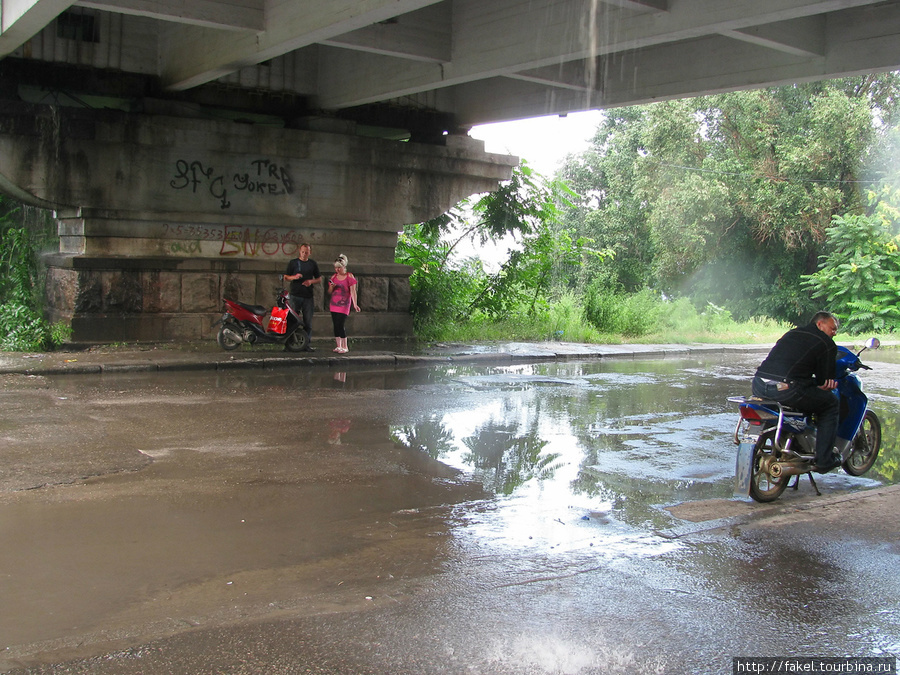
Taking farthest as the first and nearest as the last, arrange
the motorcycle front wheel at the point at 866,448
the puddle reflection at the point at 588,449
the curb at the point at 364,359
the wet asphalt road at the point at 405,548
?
the curb at the point at 364,359 < the motorcycle front wheel at the point at 866,448 < the puddle reflection at the point at 588,449 < the wet asphalt road at the point at 405,548

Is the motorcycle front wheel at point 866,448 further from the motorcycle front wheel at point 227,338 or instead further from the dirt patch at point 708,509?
the motorcycle front wheel at point 227,338

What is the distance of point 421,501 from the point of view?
22.2ft

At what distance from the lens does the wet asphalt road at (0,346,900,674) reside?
420cm

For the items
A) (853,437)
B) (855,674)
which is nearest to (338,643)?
(855,674)

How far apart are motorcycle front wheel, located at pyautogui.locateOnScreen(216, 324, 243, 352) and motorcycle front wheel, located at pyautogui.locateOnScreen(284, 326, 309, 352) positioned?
3.12 ft

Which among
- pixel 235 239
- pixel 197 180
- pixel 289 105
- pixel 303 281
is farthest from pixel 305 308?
pixel 289 105

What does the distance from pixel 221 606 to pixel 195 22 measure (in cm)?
942

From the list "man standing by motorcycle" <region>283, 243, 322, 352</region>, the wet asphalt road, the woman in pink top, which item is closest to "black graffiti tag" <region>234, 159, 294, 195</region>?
"man standing by motorcycle" <region>283, 243, 322, 352</region>

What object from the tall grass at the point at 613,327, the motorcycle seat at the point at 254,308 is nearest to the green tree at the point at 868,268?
the tall grass at the point at 613,327

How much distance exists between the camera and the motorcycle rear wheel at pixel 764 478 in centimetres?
A: 714

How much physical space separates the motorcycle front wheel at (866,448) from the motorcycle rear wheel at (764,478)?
1.48 meters

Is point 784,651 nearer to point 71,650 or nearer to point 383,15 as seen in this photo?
point 71,650

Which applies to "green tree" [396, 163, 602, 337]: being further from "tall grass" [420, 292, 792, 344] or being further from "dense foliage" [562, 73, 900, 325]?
"dense foliage" [562, 73, 900, 325]

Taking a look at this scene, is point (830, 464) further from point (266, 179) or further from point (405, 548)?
point (266, 179)
